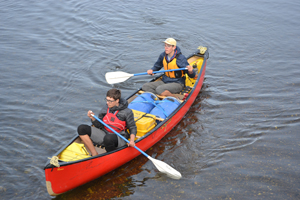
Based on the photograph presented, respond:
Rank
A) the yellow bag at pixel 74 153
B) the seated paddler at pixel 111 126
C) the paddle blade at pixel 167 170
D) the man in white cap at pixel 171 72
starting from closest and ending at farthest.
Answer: the yellow bag at pixel 74 153 → the seated paddler at pixel 111 126 → the paddle blade at pixel 167 170 → the man in white cap at pixel 171 72

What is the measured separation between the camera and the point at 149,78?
984cm

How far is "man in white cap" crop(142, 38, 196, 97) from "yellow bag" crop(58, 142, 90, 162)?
278 centimetres

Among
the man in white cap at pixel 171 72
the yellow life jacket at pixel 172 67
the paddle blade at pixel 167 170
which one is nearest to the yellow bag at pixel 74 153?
the paddle blade at pixel 167 170

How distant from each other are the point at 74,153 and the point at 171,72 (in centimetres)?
373

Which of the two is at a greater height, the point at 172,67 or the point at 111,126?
the point at 172,67

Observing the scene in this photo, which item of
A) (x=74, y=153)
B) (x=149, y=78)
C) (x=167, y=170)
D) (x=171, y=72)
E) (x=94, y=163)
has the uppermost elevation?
(x=171, y=72)

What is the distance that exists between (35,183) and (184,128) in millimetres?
3936

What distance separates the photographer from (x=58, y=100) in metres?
8.37

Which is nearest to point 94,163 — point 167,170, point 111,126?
point 111,126

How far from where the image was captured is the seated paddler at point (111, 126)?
531 centimetres

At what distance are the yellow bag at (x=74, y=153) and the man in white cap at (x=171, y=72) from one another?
9.12 feet

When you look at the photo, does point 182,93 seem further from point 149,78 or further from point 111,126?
point 111,126

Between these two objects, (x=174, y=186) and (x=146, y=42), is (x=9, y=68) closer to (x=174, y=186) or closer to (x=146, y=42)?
(x=146, y=42)

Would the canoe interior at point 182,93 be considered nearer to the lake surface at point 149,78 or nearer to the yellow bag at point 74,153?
the yellow bag at point 74,153
